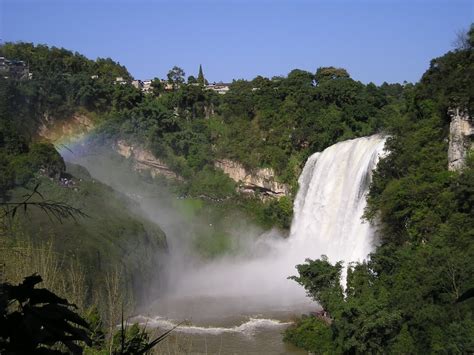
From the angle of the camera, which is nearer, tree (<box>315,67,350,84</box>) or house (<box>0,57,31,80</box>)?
house (<box>0,57,31,80</box>)

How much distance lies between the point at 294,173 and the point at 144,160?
9.62 metres

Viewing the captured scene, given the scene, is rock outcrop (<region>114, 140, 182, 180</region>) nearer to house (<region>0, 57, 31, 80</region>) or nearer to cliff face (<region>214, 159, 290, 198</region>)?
cliff face (<region>214, 159, 290, 198</region>)

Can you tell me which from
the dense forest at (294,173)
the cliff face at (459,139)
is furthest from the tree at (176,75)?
the cliff face at (459,139)

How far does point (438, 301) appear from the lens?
14188mm

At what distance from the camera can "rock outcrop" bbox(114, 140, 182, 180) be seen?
1446 inches

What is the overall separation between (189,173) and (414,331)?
23879 mm

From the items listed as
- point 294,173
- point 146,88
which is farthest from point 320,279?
point 146,88

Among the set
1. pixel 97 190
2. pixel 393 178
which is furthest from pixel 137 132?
pixel 393 178

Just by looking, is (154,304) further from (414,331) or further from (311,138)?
(311,138)

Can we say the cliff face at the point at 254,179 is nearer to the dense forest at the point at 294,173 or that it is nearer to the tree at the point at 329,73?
the dense forest at the point at 294,173

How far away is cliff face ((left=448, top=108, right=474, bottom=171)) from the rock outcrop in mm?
19687

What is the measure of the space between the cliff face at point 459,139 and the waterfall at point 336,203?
3.53 meters

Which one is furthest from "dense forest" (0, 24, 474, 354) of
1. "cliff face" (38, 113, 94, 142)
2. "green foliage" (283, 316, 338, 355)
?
"cliff face" (38, 113, 94, 142)

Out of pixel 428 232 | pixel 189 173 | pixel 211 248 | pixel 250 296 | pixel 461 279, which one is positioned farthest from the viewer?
pixel 189 173
